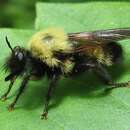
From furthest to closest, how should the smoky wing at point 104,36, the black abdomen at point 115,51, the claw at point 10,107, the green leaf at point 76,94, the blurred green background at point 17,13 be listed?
the blurred green background at point 17,13, the black abdomen at point 115,51, the smoky wing at point 104,36, the claw at point 10,107, the green leaf at point 76,94

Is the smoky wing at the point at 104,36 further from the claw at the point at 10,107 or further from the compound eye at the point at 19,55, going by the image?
the claw at the point at 10,107

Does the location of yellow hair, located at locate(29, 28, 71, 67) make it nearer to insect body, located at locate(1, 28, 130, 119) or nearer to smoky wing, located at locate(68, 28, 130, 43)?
insect body, located at locate(1, 28, 130, 119)

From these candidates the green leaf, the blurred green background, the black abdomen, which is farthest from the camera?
the blurred green background

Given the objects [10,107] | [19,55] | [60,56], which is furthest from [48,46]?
[10,107]

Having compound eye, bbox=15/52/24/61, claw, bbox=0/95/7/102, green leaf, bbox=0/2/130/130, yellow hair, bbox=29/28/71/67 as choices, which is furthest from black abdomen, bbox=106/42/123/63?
claw, bbox=0/95/7/102

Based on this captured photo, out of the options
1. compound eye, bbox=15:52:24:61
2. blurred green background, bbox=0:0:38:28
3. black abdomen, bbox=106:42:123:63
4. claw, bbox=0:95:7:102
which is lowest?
blurred green background, bbox=0:0:38:28

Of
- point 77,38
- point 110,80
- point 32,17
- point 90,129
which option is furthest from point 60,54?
point 32,17

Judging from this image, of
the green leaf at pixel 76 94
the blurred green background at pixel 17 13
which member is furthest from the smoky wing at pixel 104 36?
the blurred green background at pixel 17 13
